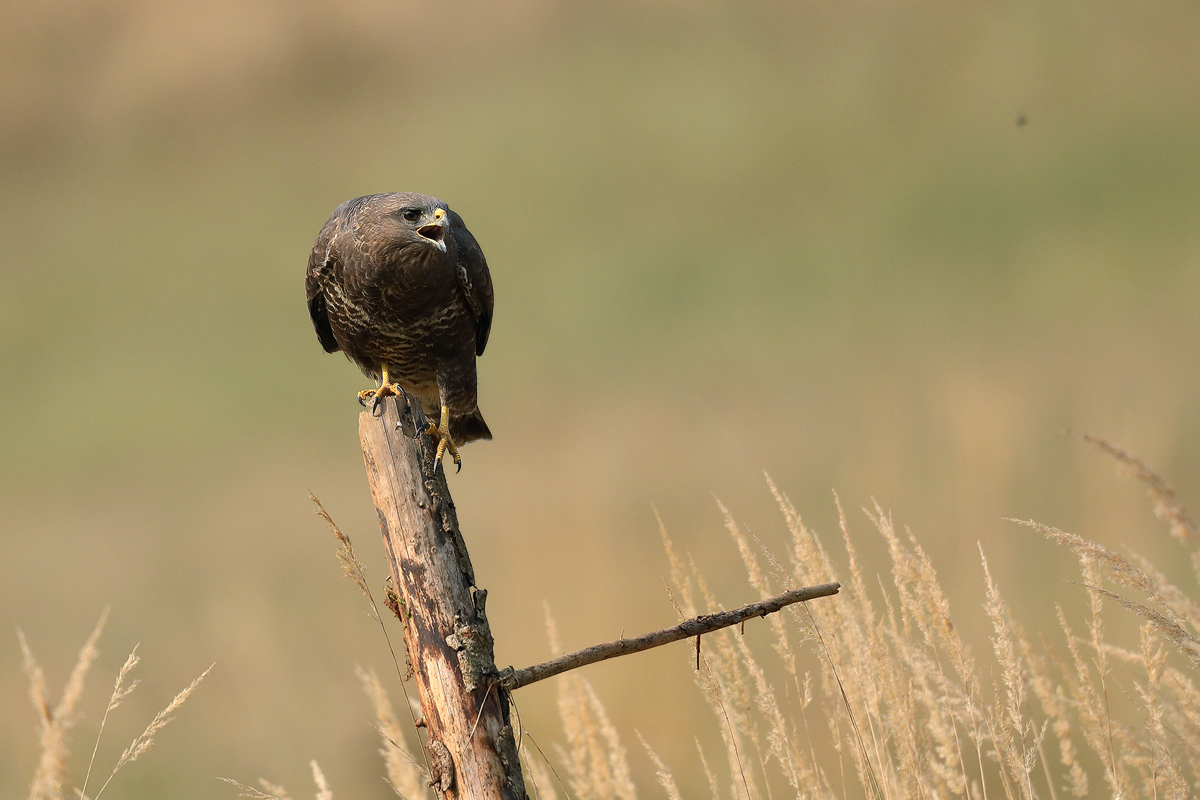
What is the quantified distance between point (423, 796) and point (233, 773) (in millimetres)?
3709

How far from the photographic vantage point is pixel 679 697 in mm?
5227

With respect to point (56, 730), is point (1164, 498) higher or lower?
lower

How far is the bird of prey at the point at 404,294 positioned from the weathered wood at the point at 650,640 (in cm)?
106

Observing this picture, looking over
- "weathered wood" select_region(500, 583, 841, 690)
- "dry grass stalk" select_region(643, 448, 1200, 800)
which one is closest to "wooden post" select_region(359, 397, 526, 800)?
"weathered wood" select_region(500, 583, 841, 690)

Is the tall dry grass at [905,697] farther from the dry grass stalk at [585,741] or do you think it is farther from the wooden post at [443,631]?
the wooden post at [443,631]

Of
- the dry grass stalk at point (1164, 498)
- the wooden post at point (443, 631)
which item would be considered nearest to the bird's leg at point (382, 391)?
the wooden post at point (443, 631)

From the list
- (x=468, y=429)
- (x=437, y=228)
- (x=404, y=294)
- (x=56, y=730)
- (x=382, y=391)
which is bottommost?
(x=56, y=730)

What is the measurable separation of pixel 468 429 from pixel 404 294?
728 mm

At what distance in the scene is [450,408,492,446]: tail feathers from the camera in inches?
129

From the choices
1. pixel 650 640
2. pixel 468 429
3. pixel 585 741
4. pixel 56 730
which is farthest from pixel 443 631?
pixel 468 429

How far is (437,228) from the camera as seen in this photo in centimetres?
270

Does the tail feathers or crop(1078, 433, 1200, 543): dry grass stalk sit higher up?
the tail feathers

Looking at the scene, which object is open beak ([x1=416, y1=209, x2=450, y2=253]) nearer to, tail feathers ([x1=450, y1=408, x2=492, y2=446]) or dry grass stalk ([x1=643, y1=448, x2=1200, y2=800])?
tail feathers ([x1=450, y1=408, x2=492, y2=446])

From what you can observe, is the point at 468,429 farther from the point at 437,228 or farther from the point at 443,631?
the point at 443,631
